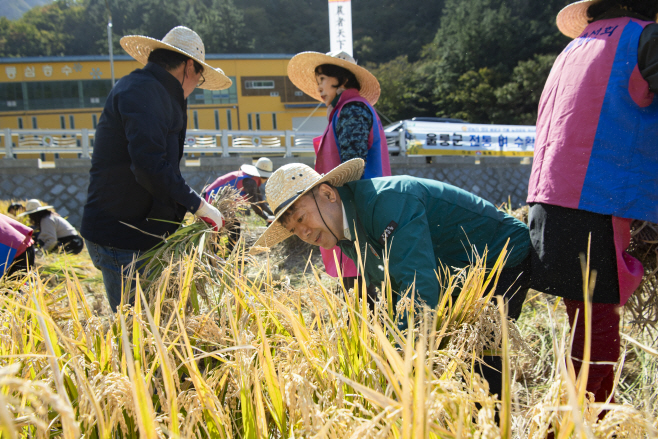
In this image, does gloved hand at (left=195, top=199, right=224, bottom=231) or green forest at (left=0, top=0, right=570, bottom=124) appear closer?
gloved hand at (left=195, top=199, right=224, bottom=231)

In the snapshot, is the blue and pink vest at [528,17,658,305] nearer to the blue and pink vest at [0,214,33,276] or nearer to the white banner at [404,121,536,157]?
the blue and pink vest at [0,214,33,276]

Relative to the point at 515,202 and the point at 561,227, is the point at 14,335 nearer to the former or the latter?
the point at 561,227

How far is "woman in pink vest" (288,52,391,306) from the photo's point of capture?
83.2 inches

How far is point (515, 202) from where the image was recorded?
12.1 meters

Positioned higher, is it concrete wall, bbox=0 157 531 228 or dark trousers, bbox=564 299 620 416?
concrete wall, bbox=0 157 531 228

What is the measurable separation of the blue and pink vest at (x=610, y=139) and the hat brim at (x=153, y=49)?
1.57 m

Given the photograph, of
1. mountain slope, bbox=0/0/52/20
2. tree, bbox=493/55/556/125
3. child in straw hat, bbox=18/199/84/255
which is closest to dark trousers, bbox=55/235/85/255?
child in straw hat, bbox=18/199/84/255

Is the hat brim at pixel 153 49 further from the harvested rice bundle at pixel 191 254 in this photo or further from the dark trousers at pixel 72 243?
the dark trousers at pixel 72 243

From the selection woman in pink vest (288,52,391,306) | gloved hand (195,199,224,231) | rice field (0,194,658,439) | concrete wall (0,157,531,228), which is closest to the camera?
rice field (0,194,658,439)

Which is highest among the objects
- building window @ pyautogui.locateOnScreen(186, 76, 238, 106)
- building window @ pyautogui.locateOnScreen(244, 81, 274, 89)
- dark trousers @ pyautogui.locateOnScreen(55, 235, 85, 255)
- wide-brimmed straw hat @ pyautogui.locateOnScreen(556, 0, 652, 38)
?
building window @ pyautogui.locateOnScreen(244, 81, 274, 89)

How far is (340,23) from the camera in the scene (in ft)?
31.9

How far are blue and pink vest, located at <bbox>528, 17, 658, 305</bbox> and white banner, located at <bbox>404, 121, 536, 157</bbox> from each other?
11.2 metres

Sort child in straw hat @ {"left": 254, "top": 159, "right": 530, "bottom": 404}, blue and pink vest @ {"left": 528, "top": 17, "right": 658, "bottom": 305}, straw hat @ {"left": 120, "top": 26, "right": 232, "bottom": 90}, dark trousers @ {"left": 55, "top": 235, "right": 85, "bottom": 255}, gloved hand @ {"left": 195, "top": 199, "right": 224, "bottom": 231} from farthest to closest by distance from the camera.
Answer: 1. dark trousers @ {"left": 55, "top": 235, "right": 85, "bottom": 255}
2. straw hat @ {"left": 120, "top": 26, "right": 232, "bottom": 90}
3. gloved hand @ {"left": 195, "top": 199, "right": 224, "bottom": 231}
4. child in straw hat @ {"left": 254, "top": 159, "right": 530, "bottom": 404}
5. blue and pink vest @ {"left": 528, "top": 17, "right": 658, "bottom": 305}

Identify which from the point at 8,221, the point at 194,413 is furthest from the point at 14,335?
the point at 8,221
